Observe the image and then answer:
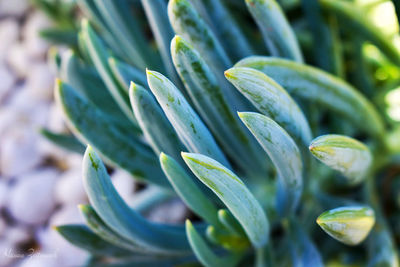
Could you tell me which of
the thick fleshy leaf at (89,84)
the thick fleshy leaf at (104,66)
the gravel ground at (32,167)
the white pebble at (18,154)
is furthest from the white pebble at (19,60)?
the thick fleshy leaf at (104,66)

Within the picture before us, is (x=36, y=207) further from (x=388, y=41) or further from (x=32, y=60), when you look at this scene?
(x=388, y=41)

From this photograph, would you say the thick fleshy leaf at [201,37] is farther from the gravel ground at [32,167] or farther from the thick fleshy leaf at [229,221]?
the gravel ground at [32,167]

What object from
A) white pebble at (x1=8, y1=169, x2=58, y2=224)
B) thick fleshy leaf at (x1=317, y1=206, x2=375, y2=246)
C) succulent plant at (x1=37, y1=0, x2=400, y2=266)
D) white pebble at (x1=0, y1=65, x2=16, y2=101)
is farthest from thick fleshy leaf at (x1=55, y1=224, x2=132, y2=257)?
white pebble at (x1=0, y1=65, x2=16, y2=101)

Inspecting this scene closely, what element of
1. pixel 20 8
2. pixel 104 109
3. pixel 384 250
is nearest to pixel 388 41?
pixel 384 250

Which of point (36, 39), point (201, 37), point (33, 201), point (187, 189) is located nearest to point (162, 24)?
point (201, 37)

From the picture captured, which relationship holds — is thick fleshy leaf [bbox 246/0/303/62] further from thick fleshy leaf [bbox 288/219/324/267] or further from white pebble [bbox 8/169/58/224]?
white pebble [bbox 8/169/58/224]
